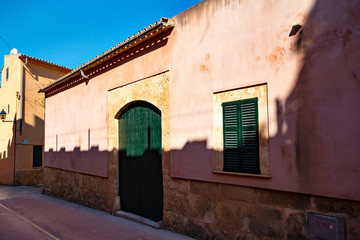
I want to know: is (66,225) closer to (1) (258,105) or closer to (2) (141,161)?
(2) (141,161)

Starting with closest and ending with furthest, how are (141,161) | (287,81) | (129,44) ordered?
(287,81), (129,44), (141,161)

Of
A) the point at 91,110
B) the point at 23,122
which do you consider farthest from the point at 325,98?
the point at 23,122

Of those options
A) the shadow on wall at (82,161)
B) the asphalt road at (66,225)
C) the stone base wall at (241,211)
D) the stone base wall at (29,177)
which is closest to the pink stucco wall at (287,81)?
the stone base wall at (241,211)

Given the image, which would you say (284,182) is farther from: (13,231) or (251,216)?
(13,231)

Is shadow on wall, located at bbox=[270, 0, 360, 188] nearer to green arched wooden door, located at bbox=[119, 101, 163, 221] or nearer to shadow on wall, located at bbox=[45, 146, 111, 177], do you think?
green arched wooden door, located at bbox=[119, 101, 163, 221]

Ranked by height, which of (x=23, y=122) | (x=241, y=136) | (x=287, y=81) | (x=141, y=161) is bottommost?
(x=141, y=161)

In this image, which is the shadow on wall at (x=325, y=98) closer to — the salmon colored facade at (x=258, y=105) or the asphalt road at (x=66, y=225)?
the salmon colored facade at (x=258, y=105)

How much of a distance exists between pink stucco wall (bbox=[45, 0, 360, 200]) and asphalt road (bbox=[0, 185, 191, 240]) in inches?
66.8

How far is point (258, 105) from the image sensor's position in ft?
14.2

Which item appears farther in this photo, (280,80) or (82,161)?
(82,161)

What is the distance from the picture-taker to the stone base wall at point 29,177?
15319mm

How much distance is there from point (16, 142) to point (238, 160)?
49.3ft

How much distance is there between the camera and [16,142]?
607 inches

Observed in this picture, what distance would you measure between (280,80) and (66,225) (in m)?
5.90
